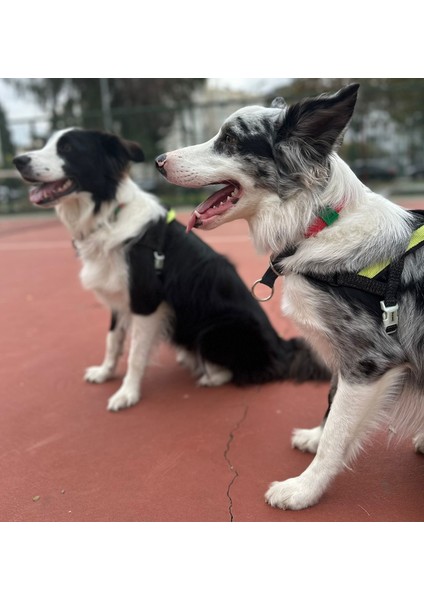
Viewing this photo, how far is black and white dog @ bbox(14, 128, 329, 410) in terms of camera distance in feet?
12.0

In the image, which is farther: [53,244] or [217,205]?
[53,244]

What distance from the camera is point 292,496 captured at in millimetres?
2451

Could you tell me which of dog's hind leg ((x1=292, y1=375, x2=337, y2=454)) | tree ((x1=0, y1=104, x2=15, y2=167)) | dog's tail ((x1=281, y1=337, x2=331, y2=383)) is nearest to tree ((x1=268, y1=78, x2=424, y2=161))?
tree ((x1=0, y1=104, x2=15, y2=167))

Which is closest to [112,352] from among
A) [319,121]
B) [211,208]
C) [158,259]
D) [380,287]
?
[158,259]

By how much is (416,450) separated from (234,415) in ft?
3.88

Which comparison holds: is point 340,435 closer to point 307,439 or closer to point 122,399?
point 307,439

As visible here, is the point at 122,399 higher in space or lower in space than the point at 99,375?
higher

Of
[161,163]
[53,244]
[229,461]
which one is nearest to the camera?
[161,163]

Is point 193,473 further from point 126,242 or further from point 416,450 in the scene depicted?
point 126,242

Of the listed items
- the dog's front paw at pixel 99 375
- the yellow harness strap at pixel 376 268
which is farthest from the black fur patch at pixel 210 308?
the yellow harness strap at pixel 376 268

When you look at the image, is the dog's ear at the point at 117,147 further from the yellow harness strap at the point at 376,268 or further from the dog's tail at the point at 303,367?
the yellow harness strap at the point at 376,268

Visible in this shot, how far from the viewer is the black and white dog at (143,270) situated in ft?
12.0

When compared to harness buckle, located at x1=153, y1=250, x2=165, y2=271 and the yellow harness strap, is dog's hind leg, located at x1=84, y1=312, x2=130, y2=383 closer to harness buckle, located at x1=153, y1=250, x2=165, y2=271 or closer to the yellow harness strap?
harness buckle, located at x1=153, y1=250, x2=165, y2=271

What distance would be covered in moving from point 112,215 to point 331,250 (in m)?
2.00
